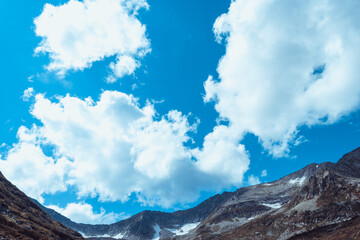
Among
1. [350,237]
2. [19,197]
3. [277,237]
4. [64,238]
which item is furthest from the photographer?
[277,237]

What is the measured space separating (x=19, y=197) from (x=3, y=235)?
6423 centimetres

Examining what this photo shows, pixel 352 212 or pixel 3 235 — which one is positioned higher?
pixel 352 212

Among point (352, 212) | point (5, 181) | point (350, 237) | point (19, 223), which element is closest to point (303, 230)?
point (352, 212)

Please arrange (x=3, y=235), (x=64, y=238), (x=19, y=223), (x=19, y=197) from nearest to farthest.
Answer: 1. (x=3, y=235)
2. (x=19, y=223)
3. (x=64, y=238)
4. (x=19, y=197)

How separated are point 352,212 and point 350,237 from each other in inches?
1895

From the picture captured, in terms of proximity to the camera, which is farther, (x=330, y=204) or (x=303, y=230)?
(x=330, y=204)

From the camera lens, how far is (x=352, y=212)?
175m

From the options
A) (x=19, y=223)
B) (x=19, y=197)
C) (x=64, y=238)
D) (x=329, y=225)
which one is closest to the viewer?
(x=19, y=223)

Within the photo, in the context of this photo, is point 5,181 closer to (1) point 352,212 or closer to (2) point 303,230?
(2) point 303,230

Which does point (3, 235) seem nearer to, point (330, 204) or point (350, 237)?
point (350, 237)

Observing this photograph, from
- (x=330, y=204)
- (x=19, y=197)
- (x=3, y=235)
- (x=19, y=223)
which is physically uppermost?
(x=330, y=204)

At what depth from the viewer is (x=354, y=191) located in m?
199

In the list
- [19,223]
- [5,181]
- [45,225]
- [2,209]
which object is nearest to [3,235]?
[19,223]

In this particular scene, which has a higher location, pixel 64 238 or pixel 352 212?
pixel 352 212
